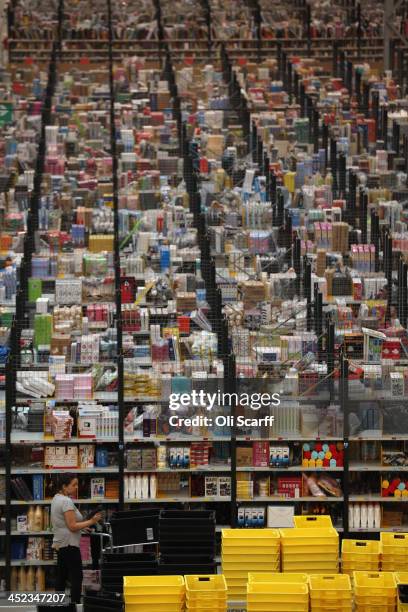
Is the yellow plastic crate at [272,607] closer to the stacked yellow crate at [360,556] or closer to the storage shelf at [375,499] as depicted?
the stacked yellow crate at [360,556]

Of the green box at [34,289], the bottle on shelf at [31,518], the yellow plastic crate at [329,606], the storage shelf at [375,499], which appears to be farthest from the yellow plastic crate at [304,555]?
the green box at [34,289]

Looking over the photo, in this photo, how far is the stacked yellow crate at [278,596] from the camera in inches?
573

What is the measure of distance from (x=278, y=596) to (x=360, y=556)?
54.4 inches

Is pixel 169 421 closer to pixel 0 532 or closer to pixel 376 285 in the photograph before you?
pixel 0 532

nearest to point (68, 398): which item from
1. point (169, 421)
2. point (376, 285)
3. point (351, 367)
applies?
point (169, 421)

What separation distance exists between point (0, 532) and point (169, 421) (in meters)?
1.93

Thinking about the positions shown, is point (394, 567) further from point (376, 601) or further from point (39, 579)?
point (39, 579)

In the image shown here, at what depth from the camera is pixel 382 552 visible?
51.5 ft

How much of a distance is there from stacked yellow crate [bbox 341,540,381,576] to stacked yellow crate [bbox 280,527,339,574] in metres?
0.15

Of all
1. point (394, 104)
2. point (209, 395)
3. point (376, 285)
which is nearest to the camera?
point (209, 395)

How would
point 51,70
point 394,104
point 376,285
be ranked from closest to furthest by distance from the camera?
point 376,285, point 394,104, point 51,70

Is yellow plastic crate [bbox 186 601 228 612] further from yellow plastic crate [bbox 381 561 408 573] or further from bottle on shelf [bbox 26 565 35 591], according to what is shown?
bottle on shelf [bbox 26 565 35 591]

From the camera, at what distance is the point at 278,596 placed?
A: 14.5m

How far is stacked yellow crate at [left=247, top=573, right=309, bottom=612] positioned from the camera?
47.8 ft
